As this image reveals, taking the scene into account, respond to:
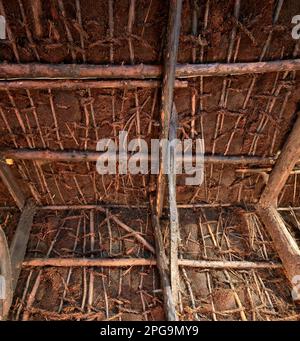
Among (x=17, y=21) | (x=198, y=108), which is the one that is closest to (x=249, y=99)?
(x=198, y=108)

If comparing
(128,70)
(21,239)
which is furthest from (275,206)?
(21,239)

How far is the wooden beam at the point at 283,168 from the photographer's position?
3.67 meters

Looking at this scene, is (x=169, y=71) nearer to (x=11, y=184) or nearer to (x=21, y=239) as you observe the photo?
(x=11, y=184)

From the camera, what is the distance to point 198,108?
3.54 meters

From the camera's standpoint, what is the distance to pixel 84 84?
3166mm

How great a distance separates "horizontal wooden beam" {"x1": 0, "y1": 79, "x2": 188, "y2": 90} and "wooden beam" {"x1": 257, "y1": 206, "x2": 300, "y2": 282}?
212cm

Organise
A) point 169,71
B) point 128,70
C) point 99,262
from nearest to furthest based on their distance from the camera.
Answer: point 169,71, point 128,70, point 99,262

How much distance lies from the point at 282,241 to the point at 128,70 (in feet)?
8.82

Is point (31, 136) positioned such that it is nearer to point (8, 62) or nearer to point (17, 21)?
point (8, 62)

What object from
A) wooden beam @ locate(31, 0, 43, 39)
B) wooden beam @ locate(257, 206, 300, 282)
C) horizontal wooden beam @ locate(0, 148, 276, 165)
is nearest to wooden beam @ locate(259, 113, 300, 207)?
wooden beam @ locate(257, 206, 300, 282)

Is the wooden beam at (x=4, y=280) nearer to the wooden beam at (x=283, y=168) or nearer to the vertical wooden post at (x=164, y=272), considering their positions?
the vertical wooden post at (x=164, y=272)

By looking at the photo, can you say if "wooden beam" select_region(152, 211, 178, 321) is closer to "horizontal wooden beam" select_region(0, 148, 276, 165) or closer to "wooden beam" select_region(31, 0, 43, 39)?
"horizontal wooden beam" select_region(0, 148, 276, 165)

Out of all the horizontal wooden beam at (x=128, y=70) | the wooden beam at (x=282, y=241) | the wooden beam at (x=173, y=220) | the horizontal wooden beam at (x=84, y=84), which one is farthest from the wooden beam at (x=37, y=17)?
the wooden beam at (x=282, y=241)

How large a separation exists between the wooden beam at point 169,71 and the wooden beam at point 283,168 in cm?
144
